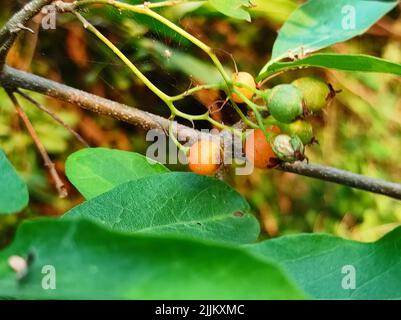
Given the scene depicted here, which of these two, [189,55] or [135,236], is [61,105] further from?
[135,236]

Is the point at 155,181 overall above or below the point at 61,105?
below

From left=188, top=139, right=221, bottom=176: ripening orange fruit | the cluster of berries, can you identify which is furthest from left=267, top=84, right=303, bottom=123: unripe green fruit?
left=188, top=139, right=221, bottom=176: ripening orange fruit

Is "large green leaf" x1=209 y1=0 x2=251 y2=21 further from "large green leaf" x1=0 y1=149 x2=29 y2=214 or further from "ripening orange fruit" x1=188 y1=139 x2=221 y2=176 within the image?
"large green leaf" x1=0 y1=149 x2=29 y2=214

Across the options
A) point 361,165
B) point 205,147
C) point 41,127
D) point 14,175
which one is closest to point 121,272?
point 14,175

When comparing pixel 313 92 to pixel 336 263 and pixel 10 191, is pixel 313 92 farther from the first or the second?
pixel 10 191

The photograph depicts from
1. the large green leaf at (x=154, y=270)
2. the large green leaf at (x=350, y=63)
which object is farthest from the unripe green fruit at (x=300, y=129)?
the large green leaf at (x=154, y=270)

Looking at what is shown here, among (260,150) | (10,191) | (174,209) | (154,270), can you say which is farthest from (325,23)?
(154,270)

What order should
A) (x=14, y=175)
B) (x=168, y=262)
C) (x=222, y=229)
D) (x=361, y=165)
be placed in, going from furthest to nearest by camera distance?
(x=361, y=165) < (x=222, y=229) < (x=14, y=175) < (x=168, y=262)
